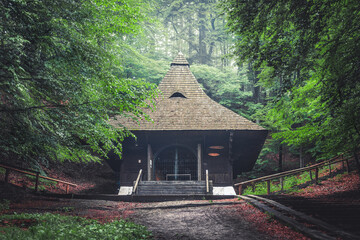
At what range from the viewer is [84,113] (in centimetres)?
746

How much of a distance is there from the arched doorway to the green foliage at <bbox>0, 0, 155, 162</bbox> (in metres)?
9.75

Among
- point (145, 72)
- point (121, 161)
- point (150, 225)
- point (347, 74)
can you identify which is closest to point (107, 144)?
point (150, 225)

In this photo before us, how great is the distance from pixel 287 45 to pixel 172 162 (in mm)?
12275

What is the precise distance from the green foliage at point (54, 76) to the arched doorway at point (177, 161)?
9.75 meters

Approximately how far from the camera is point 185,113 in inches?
672

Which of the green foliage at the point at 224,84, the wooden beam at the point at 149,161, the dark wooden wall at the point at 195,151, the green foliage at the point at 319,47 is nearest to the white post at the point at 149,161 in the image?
the wooden beam at the point at 149,161

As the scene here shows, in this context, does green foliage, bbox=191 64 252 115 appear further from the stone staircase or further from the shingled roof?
the stone staircase

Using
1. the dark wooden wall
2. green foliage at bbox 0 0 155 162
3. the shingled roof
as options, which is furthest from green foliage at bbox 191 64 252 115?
green foliage at bbox 0 0 155 162

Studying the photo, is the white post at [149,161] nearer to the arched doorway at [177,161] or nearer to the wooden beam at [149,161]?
the wooden beam at [149,161]

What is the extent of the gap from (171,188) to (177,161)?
349 centimetres

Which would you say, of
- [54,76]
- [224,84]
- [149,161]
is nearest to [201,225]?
[54,76]

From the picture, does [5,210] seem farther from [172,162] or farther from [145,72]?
[145,72]

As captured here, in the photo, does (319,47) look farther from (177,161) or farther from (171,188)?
(177,161)

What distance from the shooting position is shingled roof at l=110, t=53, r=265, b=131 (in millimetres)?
15773
